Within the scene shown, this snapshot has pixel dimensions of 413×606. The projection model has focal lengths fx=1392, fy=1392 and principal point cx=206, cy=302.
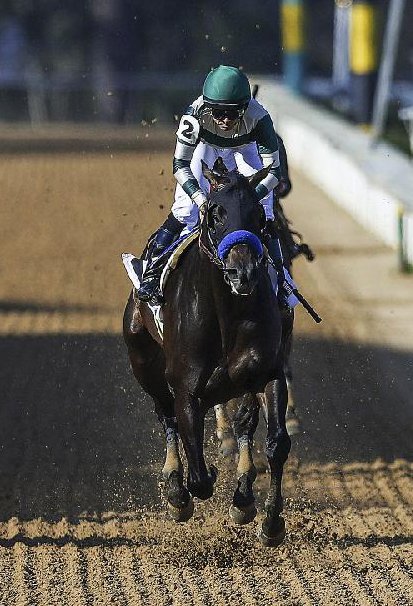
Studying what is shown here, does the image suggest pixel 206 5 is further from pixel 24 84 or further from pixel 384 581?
pixel 384 581

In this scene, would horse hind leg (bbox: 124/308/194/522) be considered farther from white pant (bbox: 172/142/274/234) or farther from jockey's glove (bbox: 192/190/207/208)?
jockey's glove (bbox: 192/190/207/208)

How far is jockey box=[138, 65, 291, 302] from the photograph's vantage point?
655cm

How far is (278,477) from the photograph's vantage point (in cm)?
664

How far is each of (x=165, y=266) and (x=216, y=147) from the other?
25.9 inches

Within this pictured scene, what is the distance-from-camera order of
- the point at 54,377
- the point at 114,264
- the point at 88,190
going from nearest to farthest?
the point at 54,377
the point at 114,264
the point at 88,190

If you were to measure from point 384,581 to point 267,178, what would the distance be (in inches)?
77.3

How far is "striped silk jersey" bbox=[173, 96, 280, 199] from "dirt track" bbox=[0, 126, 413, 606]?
1.90m

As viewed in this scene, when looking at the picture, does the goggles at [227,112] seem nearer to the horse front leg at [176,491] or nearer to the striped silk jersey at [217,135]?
the striped silk jersey at [217,135]

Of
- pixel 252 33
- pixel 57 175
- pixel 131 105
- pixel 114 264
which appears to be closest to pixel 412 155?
pixel 114 264

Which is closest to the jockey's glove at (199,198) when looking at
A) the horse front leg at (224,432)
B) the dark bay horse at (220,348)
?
the dark bay horse at (220,348)

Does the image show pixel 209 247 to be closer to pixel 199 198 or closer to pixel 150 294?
pixel 199 198

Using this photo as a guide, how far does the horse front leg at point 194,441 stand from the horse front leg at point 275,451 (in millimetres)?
307

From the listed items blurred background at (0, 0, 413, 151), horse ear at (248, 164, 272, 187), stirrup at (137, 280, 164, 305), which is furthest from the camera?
blurred background at (0, 0, 413, 151)

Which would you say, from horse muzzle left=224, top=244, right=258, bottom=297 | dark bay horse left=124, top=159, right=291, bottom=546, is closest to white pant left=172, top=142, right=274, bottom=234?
dark bay horse left=124, top=159, right=291, bottom=546
